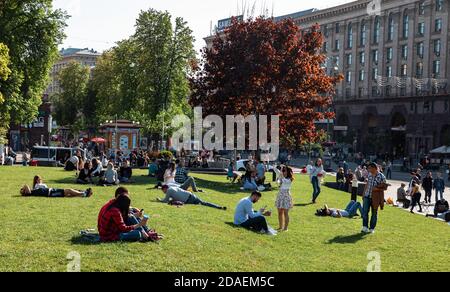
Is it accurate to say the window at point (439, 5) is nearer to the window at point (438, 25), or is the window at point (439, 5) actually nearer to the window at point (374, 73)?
the window at point (438, 25)

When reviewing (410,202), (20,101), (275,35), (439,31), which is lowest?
(410,202)

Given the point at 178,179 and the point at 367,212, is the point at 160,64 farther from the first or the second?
the point at 367,212

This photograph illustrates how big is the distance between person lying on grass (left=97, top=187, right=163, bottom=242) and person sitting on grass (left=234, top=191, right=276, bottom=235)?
12.4ft

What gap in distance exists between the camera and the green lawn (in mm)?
10227

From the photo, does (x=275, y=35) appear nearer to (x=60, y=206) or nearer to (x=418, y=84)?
(x=60, y=206)

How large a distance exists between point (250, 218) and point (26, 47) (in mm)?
34681

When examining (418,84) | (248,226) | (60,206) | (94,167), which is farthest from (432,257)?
(418,84)

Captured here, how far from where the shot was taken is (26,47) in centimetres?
4419

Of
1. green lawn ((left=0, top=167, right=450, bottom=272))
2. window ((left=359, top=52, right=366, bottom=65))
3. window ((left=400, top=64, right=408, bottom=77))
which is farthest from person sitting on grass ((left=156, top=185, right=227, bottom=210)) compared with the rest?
window ((left=359, top=52, right=366, bottom=65))

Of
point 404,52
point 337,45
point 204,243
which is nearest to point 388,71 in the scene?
point 404,52

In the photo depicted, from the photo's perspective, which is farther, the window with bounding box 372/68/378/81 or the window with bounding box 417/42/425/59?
the window with bounding box 372/68/378/81

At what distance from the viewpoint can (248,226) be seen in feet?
49.7

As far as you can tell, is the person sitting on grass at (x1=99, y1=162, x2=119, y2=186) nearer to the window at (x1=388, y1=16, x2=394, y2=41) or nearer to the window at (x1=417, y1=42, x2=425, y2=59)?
the window at (x1=417, y1=42, x2=425, y2=59)
